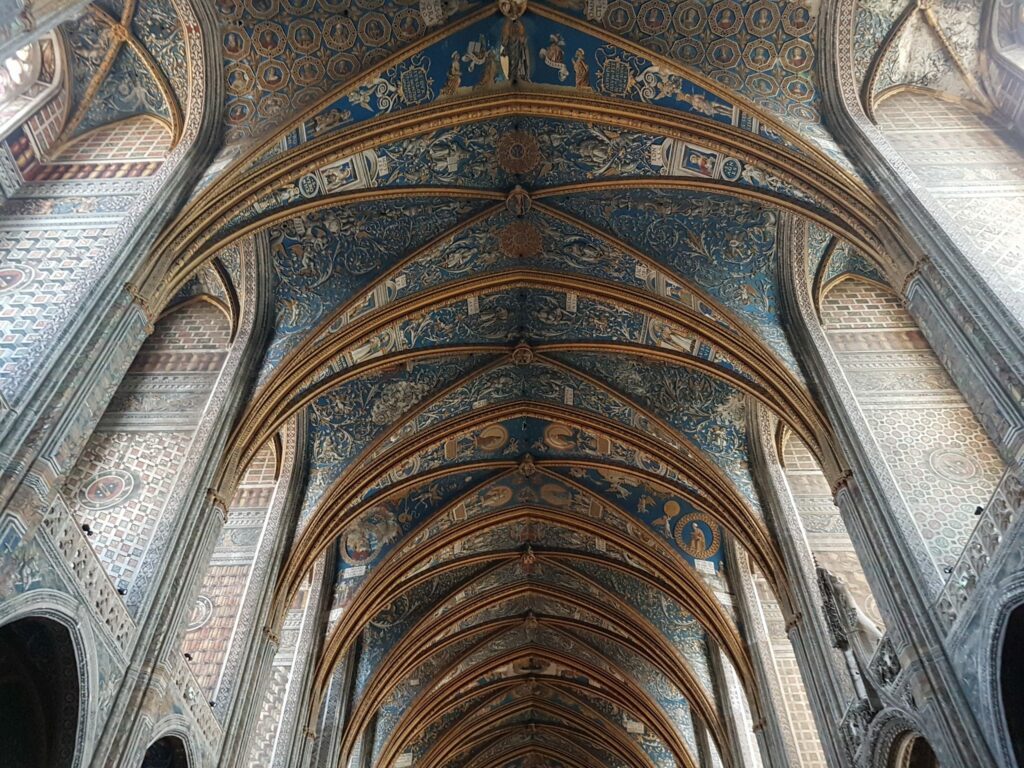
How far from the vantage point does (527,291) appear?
1509 cm

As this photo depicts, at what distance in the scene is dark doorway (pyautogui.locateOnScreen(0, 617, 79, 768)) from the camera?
25.0ft

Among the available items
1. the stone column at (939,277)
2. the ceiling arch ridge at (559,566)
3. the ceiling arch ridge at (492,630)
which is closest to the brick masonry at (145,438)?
the ceiling arch ridge at (559,566)

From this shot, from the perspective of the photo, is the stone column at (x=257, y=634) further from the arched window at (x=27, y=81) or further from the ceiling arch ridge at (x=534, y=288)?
the arched window at (x=27, y=81)

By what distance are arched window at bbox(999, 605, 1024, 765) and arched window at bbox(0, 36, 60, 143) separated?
1159 cm

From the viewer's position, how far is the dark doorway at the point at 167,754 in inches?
379

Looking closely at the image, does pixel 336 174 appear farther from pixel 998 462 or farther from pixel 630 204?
pixel 998 462

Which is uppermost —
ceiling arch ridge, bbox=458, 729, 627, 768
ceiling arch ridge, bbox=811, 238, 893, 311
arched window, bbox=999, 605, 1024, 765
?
ceiling arch ridge, bbox=458, 729, 627, 768

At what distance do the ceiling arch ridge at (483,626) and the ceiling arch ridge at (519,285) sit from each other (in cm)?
958

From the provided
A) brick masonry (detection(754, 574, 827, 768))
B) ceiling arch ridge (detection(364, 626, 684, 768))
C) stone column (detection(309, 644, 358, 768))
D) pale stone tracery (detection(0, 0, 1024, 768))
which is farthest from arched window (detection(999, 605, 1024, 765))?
ceiling arch ridge (detection(364, 626, 684, 768))

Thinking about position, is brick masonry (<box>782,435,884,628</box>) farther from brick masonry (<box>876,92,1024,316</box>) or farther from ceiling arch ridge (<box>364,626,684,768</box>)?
ceiling arch ridge (<box>364,626,684,768</box>)

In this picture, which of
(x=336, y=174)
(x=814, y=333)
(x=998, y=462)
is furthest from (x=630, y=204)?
(x=998, y=462)

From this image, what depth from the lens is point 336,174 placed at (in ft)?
38.4

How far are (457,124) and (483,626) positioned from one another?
51.6 ft

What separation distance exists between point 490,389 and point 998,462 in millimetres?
9350
